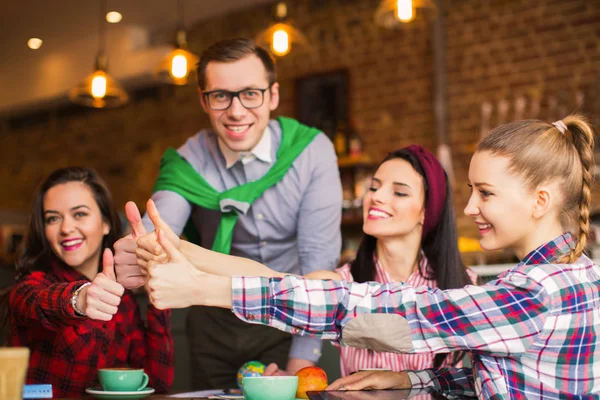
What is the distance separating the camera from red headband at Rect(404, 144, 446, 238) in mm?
1712

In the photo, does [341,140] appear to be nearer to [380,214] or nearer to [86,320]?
[380,214]

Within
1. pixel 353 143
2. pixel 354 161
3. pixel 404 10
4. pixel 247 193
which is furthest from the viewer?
pixel 353 143

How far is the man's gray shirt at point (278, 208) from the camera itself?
1.85 meters

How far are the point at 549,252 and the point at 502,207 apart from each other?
0.10 m

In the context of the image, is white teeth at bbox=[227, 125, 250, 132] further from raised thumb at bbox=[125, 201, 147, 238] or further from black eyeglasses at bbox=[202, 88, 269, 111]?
raised thumb at bbox=[125, 201, 147, 238]

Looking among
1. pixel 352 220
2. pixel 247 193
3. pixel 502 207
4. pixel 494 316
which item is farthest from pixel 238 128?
pixel 352 220

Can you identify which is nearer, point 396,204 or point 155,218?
point 155,218

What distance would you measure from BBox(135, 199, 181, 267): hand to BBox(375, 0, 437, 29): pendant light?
9.14 feet

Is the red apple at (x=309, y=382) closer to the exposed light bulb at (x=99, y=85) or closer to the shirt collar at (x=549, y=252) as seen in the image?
the shirt collar at (x=549, y=252)

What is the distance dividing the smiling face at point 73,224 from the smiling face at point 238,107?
40 cm

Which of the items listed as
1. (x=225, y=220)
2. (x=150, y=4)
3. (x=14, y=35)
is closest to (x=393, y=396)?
(x=225, y=220)

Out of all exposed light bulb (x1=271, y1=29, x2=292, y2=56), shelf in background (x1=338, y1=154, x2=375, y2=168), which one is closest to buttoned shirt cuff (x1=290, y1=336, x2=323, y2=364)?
exposed light bulb (x1=271, y1=29, x2=292, y2=56)

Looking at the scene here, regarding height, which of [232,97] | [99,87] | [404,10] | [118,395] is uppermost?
[404,10]

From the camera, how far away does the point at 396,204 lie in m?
1.69
